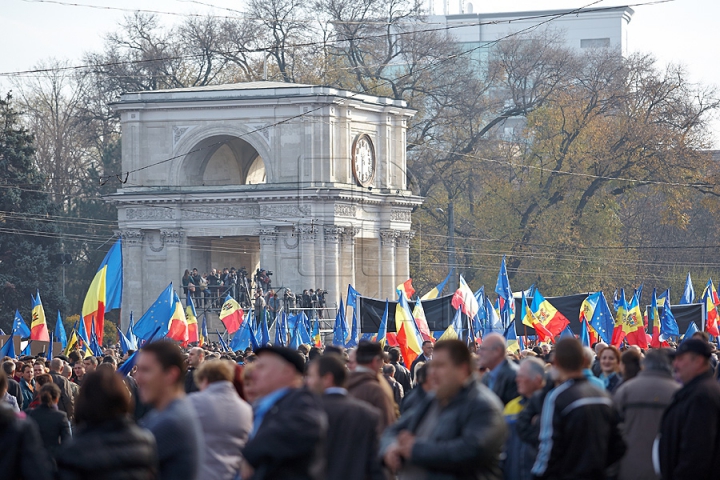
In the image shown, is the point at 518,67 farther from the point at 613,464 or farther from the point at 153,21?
the point at 613,464

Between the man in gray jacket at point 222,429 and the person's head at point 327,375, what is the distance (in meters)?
0.59

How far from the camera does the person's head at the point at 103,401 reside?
7.68 meters

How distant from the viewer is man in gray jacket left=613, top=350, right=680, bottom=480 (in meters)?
11.0

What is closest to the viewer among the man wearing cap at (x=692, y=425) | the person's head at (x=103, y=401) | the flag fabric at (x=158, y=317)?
the person's head at (x=103, y=401)

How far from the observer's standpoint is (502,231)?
65312 millimetres

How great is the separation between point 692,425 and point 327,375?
2.46 metres

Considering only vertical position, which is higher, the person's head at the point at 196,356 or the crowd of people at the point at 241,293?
the crowd of people at the point at 241,293

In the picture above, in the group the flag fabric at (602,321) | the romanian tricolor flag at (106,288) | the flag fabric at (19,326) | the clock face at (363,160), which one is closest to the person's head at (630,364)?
the romanian tricolor flag at (106,288)

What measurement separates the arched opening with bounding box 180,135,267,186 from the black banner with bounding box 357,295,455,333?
22272 millimetres

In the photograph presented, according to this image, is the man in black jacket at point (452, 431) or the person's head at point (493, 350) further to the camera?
the person's head at point (493, 350)

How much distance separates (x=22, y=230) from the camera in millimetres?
57781

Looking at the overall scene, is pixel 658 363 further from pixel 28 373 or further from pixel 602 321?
pixel 602 321

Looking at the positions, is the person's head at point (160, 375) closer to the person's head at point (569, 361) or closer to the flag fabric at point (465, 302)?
the person's head at point (569, 361)

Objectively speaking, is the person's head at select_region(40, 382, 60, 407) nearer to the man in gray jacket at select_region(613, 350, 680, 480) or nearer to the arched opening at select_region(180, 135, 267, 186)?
the man in gray jacket at select_region(613, 350, 680, 480)
